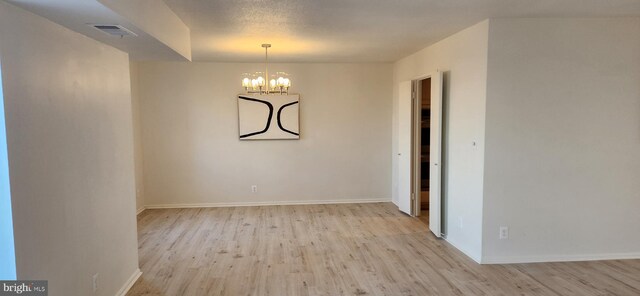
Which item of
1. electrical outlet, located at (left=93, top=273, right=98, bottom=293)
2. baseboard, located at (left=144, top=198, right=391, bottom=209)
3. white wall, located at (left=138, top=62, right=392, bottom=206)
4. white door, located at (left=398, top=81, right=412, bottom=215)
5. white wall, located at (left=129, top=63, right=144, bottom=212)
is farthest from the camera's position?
baseboard, located at (left=144, top=198, right=391, bottom=209)

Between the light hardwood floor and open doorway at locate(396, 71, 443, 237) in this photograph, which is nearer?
the light hardwood floor

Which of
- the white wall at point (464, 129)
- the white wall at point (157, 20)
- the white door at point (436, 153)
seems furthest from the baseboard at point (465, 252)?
the white wall at point (157, 20)

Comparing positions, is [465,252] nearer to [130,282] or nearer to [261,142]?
[130,282]

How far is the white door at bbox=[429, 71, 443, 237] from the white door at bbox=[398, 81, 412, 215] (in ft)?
2.84

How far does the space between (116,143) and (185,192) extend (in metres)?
3.34

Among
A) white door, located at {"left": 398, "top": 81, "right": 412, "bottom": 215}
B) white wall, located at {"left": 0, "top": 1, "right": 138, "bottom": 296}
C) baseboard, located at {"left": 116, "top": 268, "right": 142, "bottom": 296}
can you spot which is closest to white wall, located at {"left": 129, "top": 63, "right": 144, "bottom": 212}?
baseboard, located at {"left": 116, "top": 268, "right": 142, "bottom": 296}

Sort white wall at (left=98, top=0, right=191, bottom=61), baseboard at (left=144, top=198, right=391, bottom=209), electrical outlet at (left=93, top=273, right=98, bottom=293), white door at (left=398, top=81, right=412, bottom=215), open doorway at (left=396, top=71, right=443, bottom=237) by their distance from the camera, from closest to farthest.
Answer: white wall at (left=98, top=0, right=191, bottom=61), electrical outlet at (left=93, top=273, right=98, bottom=293), open doorway at (left=396, top=71, right=443, bottom=237), white door at (left=398, top=81, right=412, bottom=215), baseboard at (left=144, top=198, right=391, bottom=209)

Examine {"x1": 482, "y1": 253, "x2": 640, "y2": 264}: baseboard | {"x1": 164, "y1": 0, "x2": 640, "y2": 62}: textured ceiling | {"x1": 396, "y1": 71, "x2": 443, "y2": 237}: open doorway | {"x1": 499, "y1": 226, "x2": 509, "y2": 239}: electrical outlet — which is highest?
{"x1": 164, "y1": 0, "x2": 640, "y2": 62}: textured ceiling

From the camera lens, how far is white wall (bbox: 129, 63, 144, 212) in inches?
230

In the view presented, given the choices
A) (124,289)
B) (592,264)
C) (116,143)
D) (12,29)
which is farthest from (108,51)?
(592,264)

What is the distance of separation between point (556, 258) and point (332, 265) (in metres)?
2.25

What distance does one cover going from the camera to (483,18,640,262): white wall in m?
3.62

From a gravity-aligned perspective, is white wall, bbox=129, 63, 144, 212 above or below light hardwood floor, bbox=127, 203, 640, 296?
above

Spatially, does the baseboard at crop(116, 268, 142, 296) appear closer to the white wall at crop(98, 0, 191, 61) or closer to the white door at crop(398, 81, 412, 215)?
the white wall at crop(98, 0, 191, 61)
